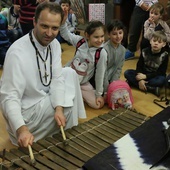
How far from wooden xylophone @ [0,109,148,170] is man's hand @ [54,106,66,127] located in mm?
95

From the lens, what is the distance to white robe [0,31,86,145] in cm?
176

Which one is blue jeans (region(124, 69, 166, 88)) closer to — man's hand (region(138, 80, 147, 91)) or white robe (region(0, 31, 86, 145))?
man's hand (region(138, 80, 147, 91))

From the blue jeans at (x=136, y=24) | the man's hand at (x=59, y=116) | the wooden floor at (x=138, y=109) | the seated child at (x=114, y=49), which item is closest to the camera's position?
the man's hand at (x=59, y=116)

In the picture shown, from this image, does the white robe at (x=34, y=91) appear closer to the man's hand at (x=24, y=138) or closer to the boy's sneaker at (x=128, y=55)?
the man's hand at (x=24, y=138)

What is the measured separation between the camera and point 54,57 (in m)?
2.03

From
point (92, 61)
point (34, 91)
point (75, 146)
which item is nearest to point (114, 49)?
point (92, 61)

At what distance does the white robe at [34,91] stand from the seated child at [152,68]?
1087 mm

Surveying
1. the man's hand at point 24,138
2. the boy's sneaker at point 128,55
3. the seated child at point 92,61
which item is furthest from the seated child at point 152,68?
the man's hand at point 24,138

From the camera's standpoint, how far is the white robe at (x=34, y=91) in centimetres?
176

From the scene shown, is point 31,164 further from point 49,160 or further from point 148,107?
point 148,107

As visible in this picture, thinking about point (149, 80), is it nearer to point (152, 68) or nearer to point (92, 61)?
point (152, 68)

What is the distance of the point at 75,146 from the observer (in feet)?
4.97

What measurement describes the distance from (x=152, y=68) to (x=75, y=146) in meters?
1.79

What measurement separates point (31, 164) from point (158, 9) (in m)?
2.55
